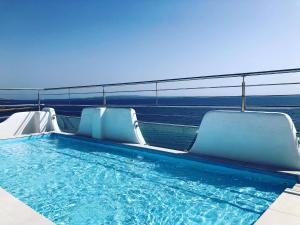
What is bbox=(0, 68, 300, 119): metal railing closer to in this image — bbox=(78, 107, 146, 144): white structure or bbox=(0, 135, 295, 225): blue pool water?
bbox=(78, 107, 146, 144): white structure

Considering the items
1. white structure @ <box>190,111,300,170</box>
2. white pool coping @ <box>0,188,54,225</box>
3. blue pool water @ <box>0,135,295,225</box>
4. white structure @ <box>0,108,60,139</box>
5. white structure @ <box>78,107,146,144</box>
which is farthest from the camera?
white structure @ <box>0,108,60,139</box>

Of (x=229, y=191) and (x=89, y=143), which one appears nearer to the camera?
(x=229, y=191)

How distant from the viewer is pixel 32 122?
6332 mm

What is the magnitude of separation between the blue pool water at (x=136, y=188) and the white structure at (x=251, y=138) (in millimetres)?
282

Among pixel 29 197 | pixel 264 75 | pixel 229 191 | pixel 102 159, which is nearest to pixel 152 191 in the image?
pixel 229 191

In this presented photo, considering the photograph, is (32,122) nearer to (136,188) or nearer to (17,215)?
(136,188)

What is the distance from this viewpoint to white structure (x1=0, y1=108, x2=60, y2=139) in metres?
6.00

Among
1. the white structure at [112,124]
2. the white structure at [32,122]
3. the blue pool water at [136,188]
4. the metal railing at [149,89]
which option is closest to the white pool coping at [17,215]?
the blue pool water at [136,188]

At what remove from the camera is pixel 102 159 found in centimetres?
407

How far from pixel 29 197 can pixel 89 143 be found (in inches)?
99.2

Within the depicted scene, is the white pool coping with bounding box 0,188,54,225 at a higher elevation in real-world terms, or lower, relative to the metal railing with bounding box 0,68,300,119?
lower

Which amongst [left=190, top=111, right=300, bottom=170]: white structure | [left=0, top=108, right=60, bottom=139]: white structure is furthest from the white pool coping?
[left=0, top=108, right=60, bottom=139]: white structure

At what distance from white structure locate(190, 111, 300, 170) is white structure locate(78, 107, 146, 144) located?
1331mm

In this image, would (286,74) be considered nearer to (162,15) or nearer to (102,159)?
(102,159)
